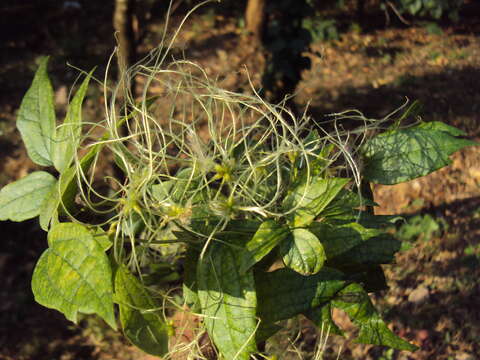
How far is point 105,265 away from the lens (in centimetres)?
68

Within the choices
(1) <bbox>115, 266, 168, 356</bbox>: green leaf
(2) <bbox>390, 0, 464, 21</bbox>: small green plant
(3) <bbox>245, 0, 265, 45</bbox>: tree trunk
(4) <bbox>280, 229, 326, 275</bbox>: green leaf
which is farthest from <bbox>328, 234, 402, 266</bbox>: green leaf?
(2) <bbox>390, 0, 464, 21</bbox>: small green plant

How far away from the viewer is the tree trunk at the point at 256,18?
14.1 feet

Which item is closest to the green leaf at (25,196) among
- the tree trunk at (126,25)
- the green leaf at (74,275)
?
the green leaf at (74,275)

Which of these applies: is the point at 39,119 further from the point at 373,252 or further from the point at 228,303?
the point at 373,252

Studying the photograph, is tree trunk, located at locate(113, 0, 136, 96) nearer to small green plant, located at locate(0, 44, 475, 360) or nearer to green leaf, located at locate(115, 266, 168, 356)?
→ small green plant, located at locate(0, 44, 475, 360)

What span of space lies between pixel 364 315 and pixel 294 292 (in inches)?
4.0

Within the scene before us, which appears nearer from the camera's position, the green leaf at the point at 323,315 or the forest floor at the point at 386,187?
the green leaf at the point at 323,315

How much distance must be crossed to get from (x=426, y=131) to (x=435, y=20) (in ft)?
14.6

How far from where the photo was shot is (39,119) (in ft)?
3.05

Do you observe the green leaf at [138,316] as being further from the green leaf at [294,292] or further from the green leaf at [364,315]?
the green leaf at [364,315]

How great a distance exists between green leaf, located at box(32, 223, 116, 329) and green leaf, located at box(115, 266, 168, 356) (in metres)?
0.08

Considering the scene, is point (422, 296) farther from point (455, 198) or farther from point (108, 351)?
point (108, 351)

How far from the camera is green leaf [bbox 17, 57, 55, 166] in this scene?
92 centimetres

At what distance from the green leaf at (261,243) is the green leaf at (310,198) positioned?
1.6 inches
